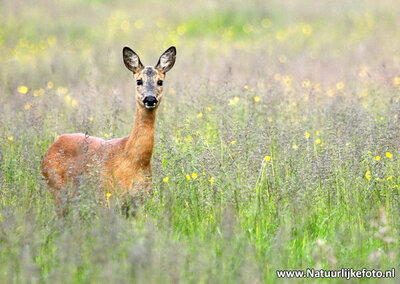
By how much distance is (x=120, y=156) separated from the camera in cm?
586

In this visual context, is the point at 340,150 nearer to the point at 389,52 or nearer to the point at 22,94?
the point at 22,94

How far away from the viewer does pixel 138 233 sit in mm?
4254

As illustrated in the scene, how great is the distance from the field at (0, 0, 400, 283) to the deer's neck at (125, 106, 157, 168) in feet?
0.52

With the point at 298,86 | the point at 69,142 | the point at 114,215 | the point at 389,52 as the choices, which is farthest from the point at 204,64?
the point at 114,215

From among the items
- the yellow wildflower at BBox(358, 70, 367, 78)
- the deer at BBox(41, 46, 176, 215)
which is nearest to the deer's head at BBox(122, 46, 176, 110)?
the deer at BBox(41, 46, 176, 215)

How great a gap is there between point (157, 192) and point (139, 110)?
2.58 ft

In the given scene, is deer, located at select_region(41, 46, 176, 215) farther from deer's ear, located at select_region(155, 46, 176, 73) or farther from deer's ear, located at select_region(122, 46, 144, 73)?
deer's ear, located at select_region(155, 46, 176, 73)

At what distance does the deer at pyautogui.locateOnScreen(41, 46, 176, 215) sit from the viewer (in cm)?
566

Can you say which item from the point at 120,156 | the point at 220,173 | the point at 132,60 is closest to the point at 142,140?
the point at 120,156

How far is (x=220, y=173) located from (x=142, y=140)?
71cm

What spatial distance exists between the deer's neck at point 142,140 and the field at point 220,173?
16 centimetres

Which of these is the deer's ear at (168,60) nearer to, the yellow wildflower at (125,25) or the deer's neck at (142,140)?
the deer's neck at (142,140)

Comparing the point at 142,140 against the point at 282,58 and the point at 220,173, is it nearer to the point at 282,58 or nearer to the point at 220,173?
the point at 220,173

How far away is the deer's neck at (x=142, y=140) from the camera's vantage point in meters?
5.79
